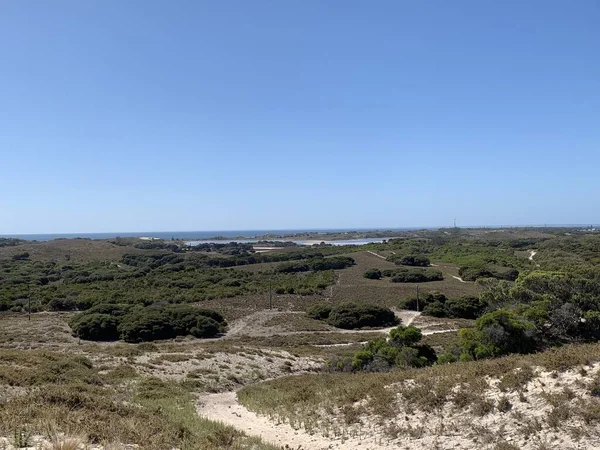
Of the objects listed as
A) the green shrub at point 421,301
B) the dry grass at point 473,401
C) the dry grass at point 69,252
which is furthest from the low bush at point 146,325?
the dry grass at point 69,252

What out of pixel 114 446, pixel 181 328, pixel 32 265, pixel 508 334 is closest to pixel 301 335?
pixel 181 328

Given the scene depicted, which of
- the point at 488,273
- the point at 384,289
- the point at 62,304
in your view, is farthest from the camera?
the point at 488,273

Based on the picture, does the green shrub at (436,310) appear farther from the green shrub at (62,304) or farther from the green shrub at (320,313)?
the green shrub at (62,304)

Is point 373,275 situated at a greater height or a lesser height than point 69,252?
lesser

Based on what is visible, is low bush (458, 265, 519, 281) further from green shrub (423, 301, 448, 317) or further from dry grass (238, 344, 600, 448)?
dry grass (238, 344, 600, 448)

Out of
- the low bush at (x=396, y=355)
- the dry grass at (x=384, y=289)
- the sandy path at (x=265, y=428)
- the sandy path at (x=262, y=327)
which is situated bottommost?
the sandy path at (x=262, y=327)

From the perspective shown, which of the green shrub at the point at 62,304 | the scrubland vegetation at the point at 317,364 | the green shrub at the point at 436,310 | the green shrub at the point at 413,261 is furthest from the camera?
the green shrub at the point at 413,261

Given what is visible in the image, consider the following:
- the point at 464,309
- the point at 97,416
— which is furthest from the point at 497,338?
the point at 464,309

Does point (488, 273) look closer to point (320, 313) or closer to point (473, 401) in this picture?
point (320, 313)

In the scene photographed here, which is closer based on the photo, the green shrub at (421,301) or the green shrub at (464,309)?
the green shrub at (464,309)
